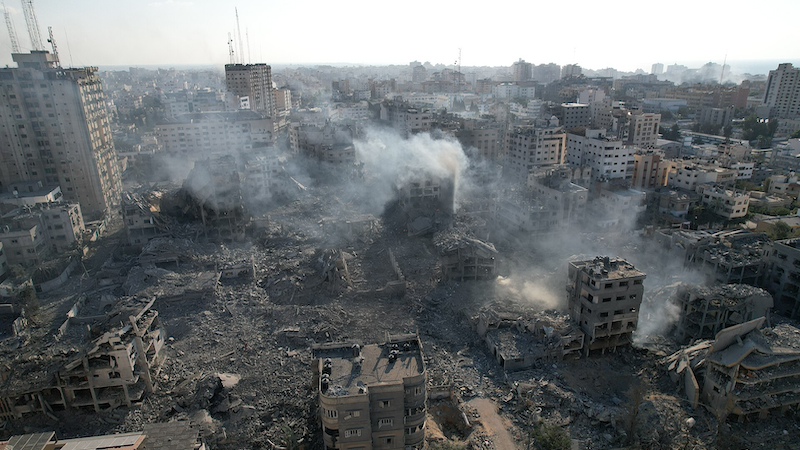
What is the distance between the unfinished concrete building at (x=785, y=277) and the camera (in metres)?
20.1

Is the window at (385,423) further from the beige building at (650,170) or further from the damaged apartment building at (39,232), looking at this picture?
the beige building at (650,170)

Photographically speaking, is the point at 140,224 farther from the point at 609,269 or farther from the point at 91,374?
the point at 609,269

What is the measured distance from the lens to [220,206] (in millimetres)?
27422

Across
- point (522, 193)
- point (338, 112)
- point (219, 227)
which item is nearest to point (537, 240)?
point (522, 193)

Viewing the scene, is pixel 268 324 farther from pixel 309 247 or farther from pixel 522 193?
pixel 522 193

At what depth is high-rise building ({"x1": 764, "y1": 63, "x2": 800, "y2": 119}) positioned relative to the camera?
58.8 meters

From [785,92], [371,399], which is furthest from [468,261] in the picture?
[785,92]

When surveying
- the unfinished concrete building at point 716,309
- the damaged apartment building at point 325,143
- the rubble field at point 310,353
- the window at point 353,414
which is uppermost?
the damaged apartment building at point 325,143

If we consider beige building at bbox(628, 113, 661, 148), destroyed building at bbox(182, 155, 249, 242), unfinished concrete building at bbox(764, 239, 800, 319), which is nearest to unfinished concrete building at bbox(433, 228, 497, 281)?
unfinished concrete building at bbox(764, 239, 800, 319)

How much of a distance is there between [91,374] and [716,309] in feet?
70.9

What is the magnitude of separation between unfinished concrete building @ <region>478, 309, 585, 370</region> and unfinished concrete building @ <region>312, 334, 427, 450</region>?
5.37 m

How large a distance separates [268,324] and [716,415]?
51.4 ft

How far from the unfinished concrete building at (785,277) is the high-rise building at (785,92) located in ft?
162

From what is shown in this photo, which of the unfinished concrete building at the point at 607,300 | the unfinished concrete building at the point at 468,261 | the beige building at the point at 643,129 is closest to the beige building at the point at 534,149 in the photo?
the beige building at the point at 643,129
